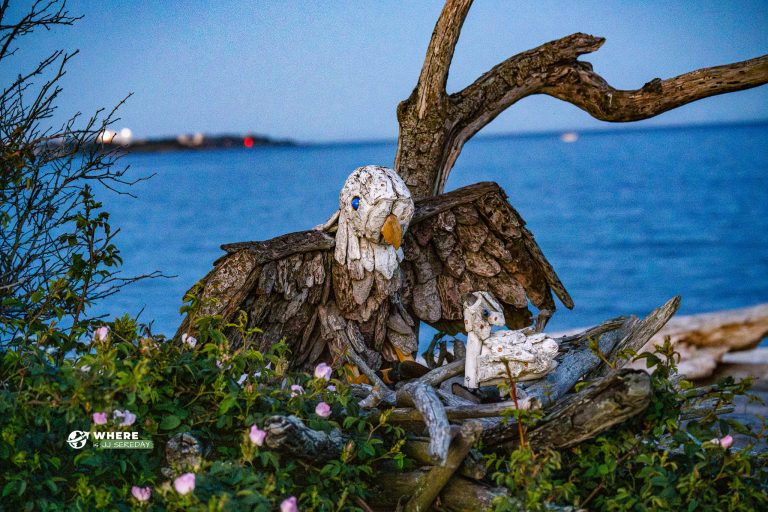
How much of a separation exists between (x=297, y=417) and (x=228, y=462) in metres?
0.34

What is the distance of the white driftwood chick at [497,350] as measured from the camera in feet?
12.9

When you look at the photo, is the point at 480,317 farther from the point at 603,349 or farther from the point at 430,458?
the point at 603,349

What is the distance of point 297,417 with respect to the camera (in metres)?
3.27

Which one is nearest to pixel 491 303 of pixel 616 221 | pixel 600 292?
pixel 600 292

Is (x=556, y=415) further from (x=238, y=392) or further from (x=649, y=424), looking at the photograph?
(x=238, y=392)

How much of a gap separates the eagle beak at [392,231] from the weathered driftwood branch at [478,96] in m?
1.23

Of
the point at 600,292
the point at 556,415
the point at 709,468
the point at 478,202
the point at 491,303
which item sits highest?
the point at 478,202

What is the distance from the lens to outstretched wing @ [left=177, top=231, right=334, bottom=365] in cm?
399

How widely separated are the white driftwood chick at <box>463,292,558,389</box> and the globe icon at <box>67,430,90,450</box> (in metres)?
1.80

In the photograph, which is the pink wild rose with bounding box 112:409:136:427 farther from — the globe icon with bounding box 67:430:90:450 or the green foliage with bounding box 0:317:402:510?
the globe icon with bounding box 67:430:90:450

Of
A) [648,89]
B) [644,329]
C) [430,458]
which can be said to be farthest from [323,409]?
[648,89]

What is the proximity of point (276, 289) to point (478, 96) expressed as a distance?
78.5 inches

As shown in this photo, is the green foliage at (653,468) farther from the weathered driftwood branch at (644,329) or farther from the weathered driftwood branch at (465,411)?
the weathered driftwood branch at (644,329)

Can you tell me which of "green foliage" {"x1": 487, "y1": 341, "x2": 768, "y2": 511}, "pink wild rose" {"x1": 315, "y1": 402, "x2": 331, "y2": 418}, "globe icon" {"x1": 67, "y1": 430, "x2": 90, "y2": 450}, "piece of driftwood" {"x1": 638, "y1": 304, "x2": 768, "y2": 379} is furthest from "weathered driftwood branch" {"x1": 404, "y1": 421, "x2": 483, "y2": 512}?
"piece of driftwood" {"x1": 638, "y1": 304, "x2": 768, "y2": 379}
